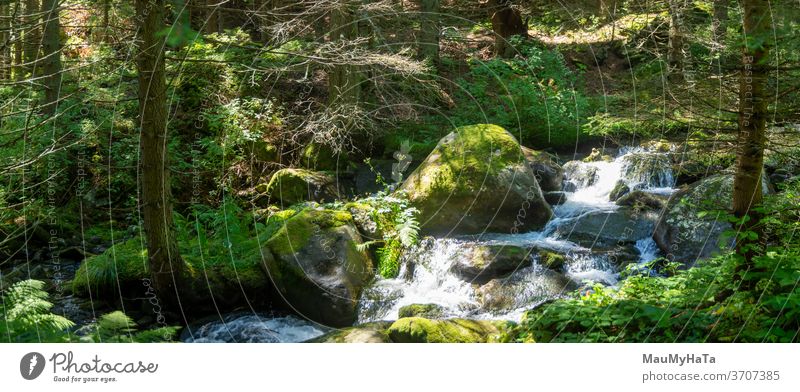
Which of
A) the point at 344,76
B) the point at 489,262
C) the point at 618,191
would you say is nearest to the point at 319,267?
the point at 489,262

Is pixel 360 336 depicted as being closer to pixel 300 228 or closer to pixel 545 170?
pixel 300 228

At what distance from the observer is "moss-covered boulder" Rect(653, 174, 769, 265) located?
849 cm

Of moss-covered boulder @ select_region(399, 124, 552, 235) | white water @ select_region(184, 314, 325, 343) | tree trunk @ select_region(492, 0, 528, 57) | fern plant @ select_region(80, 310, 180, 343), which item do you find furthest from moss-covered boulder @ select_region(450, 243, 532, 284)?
tree trunk @ select_region(492, 0, 528, 57)

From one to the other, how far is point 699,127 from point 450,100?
8996 millimetres

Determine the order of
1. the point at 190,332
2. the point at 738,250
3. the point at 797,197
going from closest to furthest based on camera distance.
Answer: the point at 738,250 → the point at 797,197 → the point at 190,332

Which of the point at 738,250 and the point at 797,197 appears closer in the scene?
the point at 738,250

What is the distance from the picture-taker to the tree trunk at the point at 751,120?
16.5 ft

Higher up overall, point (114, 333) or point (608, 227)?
point (114, 333)

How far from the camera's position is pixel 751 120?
17.0ft

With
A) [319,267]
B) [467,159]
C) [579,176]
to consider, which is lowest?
[579,176]

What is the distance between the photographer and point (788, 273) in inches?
194

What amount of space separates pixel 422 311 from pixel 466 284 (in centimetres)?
A: 105
